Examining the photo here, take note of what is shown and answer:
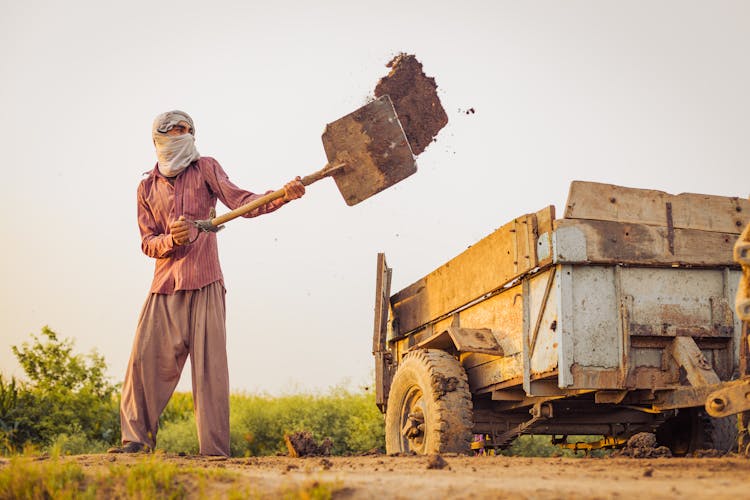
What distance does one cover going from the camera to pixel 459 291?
718cm

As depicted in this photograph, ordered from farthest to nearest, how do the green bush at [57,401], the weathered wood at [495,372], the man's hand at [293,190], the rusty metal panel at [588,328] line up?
1. the green bush at [57,401]
2. the weathered wood at [495,372]
3. the man's hand at [293,190]
4. the rusty metal panel at [588,328]

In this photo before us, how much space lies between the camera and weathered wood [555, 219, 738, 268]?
5.63m

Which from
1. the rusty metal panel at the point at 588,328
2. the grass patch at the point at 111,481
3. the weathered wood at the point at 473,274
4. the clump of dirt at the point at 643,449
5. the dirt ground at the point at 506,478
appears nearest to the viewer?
the dirt ground at the point at 506,478

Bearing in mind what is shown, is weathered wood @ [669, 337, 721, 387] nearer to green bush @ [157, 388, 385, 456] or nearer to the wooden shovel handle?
the wooden shovel handle

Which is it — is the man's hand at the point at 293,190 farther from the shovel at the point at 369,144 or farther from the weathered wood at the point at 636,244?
Answer: the weathered wood at the point at 636,244

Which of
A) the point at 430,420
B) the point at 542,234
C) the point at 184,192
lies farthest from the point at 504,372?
the point at 184,192

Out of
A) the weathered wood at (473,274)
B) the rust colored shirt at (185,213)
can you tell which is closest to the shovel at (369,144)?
the rust colored shirt at (185,213)

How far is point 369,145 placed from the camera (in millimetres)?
6375

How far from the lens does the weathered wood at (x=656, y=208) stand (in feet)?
18.8

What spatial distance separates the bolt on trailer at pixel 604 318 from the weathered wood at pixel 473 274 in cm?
2

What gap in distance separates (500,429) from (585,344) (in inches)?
78.9

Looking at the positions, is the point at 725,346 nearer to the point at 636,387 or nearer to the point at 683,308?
the point at 683,308

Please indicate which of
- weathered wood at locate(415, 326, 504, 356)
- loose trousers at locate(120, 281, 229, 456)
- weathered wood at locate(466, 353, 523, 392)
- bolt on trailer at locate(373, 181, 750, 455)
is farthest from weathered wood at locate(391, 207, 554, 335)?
loose trousers at locate(120, 281, 229, 456)

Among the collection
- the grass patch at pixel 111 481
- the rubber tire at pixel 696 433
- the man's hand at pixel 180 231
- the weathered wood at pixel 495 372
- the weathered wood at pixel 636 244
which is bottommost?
the grass patch at pixel 111 481
